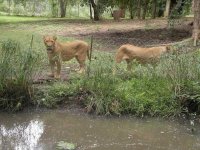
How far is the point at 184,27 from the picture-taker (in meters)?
20.1

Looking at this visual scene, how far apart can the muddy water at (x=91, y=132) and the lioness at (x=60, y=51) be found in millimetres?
1791

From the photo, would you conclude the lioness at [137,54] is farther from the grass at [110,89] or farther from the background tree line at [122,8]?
the background tree line at [122,8]

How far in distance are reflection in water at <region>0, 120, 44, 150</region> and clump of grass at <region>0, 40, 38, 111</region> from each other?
26.4 inches

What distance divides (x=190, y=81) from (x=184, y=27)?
11.7m

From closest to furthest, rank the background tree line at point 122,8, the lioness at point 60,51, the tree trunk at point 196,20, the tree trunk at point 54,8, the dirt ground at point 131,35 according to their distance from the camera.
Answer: the lioness at point 60,51, the tree trunk at point 196,20, the dirt ground at point 131,35, the background tree line at point 122,8, the tree trunk at point 54,8

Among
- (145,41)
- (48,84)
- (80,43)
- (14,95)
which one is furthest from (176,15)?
(14,95)

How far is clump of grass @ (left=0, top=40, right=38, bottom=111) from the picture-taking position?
28.6ft

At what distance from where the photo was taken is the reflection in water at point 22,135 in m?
7.09

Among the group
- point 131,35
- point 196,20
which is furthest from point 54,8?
point 196,20

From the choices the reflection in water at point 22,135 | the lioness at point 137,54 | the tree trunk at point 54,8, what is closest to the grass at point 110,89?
the reflection in water at point 22,135

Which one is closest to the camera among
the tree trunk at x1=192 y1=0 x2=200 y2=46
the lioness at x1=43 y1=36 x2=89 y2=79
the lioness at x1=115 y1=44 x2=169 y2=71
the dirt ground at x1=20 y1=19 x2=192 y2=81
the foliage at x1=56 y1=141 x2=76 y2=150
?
the foliage at x1=56 y1=141 x2=76 y2=150

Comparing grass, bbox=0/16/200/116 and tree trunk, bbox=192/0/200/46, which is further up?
tree trunk, bbox=192/0/200/46

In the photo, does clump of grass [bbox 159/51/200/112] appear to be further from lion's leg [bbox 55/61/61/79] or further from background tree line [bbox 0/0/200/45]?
background tree line [bbox 0/0/200/45]

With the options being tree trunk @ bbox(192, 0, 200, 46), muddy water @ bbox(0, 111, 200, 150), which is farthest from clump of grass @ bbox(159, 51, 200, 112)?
tree trunk @ bbox(192, 0, 200, 46)
